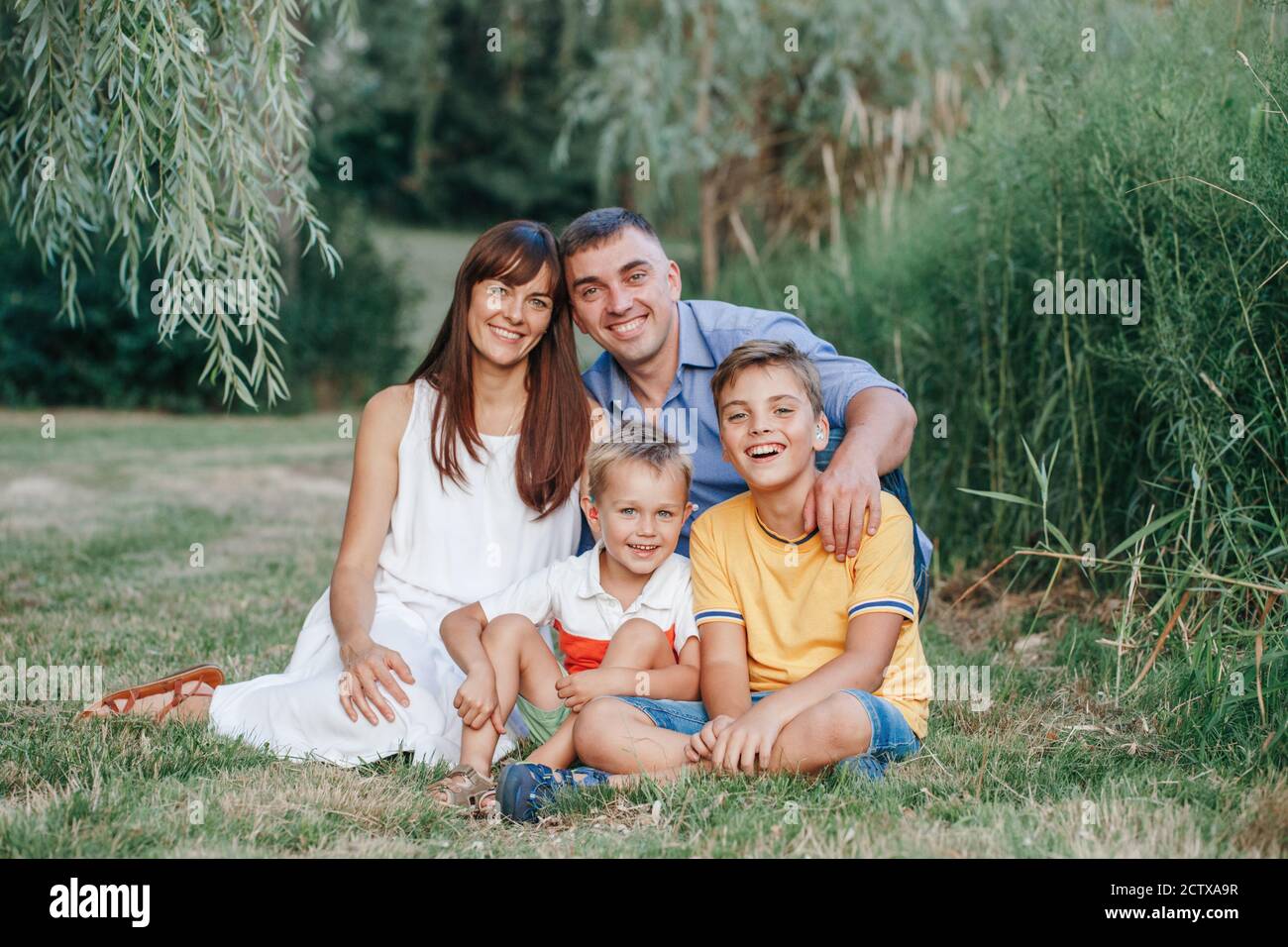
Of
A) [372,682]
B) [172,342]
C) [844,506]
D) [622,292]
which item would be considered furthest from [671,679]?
[172,342]

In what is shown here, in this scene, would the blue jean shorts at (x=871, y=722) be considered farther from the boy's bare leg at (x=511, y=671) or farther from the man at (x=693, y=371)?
the man at (x=693, y=371)

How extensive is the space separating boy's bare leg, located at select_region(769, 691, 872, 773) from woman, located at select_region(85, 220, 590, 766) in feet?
2.69

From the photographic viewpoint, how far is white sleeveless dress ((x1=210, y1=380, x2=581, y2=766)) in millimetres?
2814

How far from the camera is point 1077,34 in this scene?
3744 mm

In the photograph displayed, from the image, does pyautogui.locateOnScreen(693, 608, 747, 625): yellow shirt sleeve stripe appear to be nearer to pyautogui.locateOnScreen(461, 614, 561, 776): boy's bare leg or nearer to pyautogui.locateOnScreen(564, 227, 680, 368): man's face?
pyautogui.locateOnScreen(461, 614, 561, 776): boy's bare leg

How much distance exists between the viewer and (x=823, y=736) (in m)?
2.36

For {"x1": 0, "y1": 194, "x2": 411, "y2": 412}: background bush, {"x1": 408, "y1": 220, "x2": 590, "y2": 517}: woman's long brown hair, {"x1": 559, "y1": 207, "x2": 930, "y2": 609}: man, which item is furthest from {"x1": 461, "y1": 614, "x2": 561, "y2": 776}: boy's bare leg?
{"x1": 0, "y1": 194, "x2": 411, "y2": 412}: background bush

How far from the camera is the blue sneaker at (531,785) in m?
2.35

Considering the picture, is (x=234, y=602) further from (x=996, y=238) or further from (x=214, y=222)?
(x=996, y=238)

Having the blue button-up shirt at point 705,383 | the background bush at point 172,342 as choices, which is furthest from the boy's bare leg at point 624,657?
the background bush at point 172,342

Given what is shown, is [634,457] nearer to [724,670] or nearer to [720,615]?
[720,615]

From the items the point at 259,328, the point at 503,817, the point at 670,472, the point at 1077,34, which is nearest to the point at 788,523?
the point at 670,472
